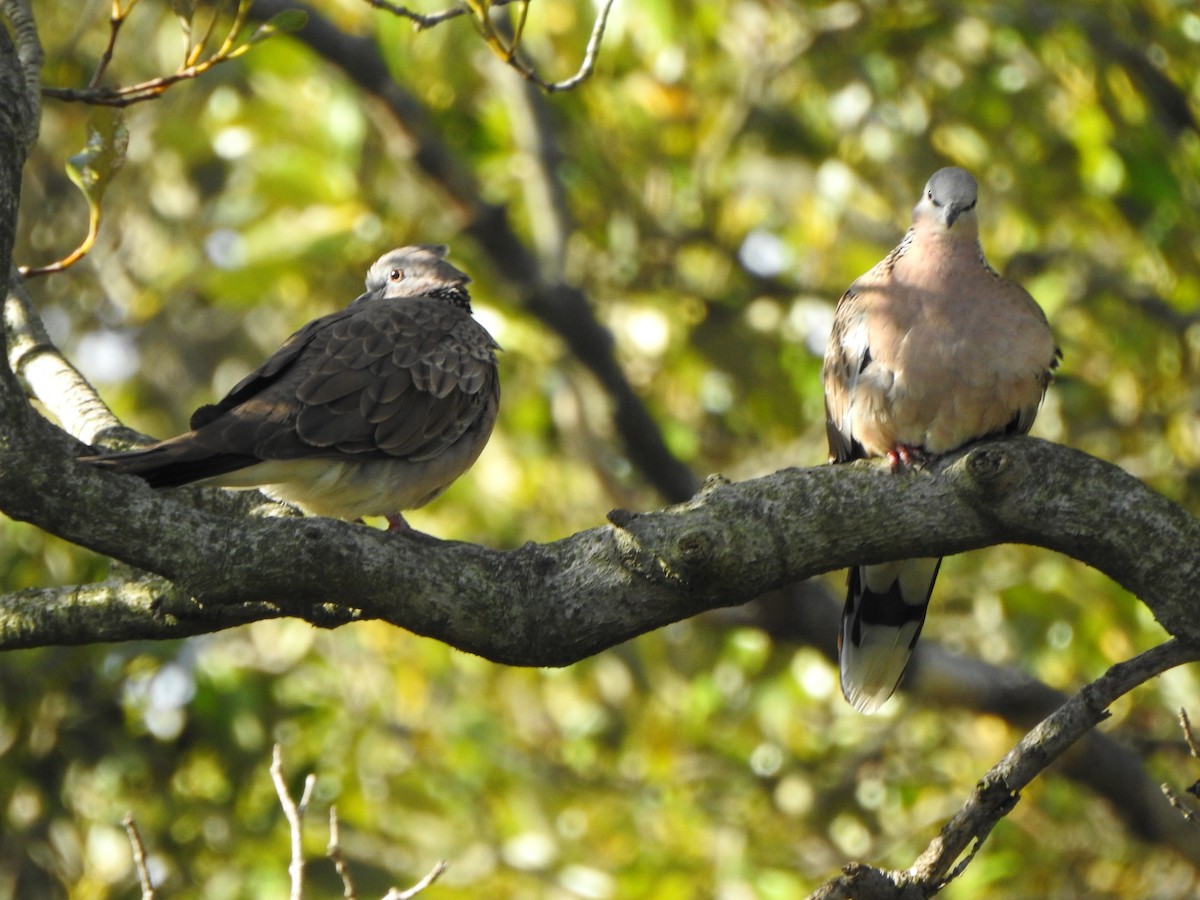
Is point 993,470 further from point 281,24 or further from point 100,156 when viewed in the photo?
point 100,156

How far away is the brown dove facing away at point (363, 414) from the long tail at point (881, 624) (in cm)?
125

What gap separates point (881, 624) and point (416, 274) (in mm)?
2047

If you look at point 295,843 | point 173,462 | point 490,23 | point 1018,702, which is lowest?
point 1018,702

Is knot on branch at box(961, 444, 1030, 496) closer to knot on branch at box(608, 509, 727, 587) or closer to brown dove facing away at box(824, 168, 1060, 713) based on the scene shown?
knot on branch at box(608, 509, 727, 587)

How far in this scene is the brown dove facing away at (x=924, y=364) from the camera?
4090mm

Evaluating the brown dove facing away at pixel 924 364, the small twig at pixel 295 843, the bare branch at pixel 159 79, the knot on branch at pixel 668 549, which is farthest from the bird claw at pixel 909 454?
the bare branch at pixel 159 79

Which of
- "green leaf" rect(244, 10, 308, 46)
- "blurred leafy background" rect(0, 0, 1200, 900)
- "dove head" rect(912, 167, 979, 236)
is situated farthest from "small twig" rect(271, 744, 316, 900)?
"dove head" rect(912, 167, 979, 236)

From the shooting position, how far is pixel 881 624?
181 inches

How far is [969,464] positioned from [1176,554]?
0.45 metres

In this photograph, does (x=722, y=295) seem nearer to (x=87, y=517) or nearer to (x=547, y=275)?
(x=547, y=275)

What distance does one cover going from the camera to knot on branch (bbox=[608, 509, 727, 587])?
298 cm

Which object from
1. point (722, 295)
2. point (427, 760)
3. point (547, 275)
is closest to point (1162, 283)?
point (722, 295)

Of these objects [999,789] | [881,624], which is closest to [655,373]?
[881,624]

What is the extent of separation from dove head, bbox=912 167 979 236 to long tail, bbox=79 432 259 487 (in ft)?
6.85
